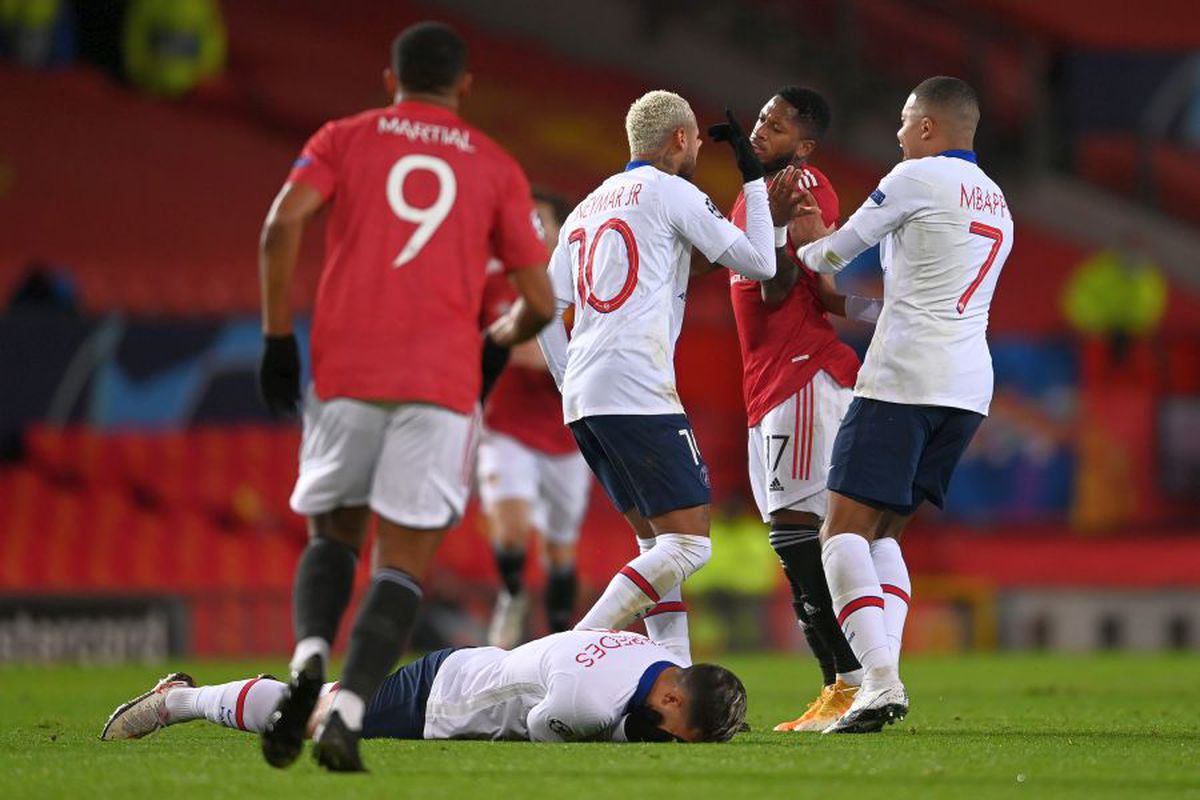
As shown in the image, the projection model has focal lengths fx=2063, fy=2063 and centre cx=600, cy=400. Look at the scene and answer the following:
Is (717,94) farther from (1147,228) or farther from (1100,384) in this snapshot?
(1100,384)

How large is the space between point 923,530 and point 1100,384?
1.95 m

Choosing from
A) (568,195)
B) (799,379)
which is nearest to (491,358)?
(799,379)

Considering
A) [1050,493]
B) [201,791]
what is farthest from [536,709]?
[1050,493]

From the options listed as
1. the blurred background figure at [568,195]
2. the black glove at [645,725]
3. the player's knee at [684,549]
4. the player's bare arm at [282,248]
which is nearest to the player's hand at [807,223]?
the player's knee at [684,549]

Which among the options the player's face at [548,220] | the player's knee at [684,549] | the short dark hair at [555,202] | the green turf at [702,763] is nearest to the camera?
the green turf at [702,763]

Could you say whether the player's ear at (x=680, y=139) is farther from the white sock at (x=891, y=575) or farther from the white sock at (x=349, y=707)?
the white sock at (x=349, y=707)

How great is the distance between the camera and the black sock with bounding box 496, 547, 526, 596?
11.1 meters

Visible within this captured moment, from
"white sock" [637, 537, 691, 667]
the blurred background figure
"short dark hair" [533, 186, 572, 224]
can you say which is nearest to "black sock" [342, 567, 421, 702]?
"white sock" [637, 537, 691, 667]

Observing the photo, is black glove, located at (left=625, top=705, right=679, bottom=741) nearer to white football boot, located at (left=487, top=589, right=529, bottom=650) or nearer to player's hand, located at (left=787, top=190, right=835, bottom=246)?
player's hand, located at (left=787, top=190, right=835, bottom=246)

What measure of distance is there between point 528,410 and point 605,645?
503cm

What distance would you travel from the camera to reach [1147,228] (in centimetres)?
2208

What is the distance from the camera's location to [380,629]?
5305 millimetres

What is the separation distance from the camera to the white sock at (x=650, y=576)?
6.92 m

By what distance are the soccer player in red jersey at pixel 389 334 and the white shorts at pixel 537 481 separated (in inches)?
219
